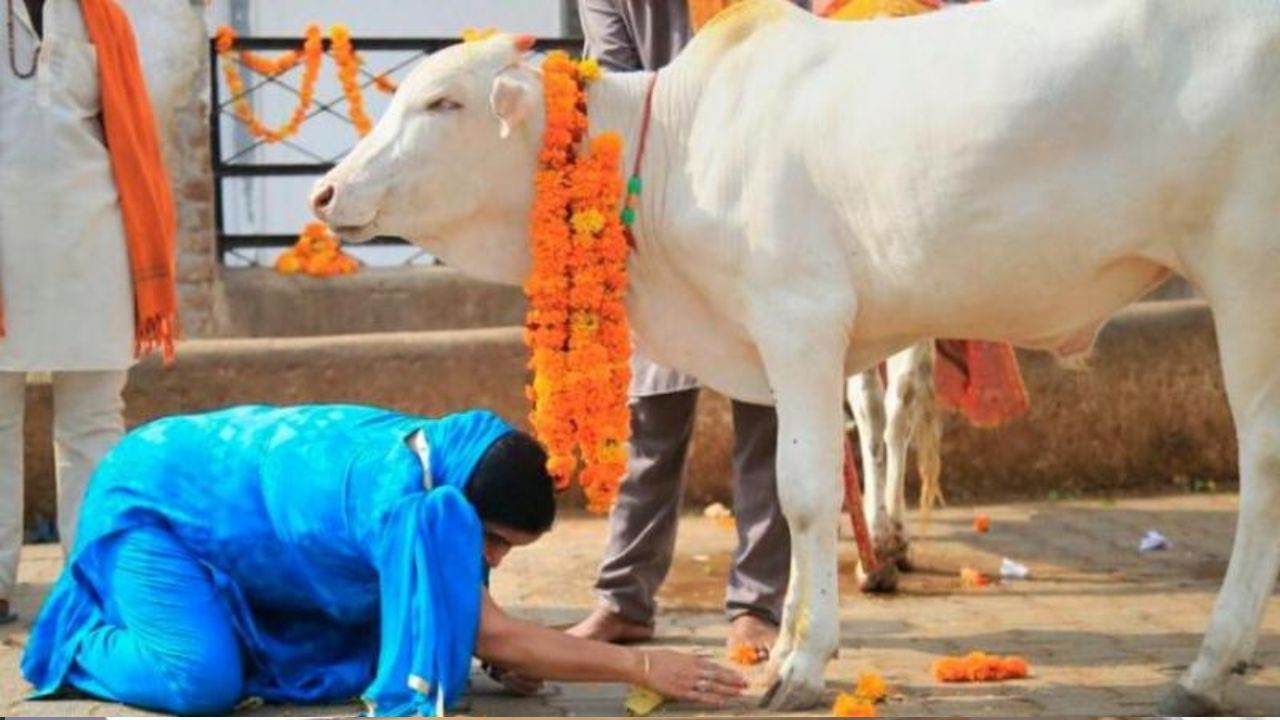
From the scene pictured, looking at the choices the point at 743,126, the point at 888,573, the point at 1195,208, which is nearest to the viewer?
the point at 1195,208

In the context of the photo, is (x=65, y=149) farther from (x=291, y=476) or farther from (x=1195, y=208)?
(x=1195, y=208)

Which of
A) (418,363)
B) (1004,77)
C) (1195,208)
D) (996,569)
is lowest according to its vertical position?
(996,569)

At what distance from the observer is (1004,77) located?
4648 mm

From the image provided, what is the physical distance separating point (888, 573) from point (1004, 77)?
2215 mm

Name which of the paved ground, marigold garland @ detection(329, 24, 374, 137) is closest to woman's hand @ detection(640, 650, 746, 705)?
the paved ground

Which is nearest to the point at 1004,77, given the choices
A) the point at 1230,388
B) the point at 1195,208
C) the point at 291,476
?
the point at 1195,208

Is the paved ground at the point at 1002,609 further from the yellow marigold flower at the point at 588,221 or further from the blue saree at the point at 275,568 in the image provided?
the yellow marigold flower at the point at 588,221

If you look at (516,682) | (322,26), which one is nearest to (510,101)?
(516,682)

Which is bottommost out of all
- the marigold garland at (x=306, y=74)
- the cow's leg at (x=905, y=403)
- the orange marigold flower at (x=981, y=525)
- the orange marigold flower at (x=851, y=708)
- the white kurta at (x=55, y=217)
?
the orange marigold flower at (x=981, y=525)

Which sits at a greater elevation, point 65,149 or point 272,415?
point 65,149

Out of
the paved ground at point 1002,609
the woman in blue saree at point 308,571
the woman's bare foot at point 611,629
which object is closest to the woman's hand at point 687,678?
the woman in blue saree at point 308,571

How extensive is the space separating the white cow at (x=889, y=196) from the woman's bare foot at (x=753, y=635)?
22.1 inches

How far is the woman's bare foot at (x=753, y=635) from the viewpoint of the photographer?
545 cm

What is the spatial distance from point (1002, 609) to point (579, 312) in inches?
76.2
